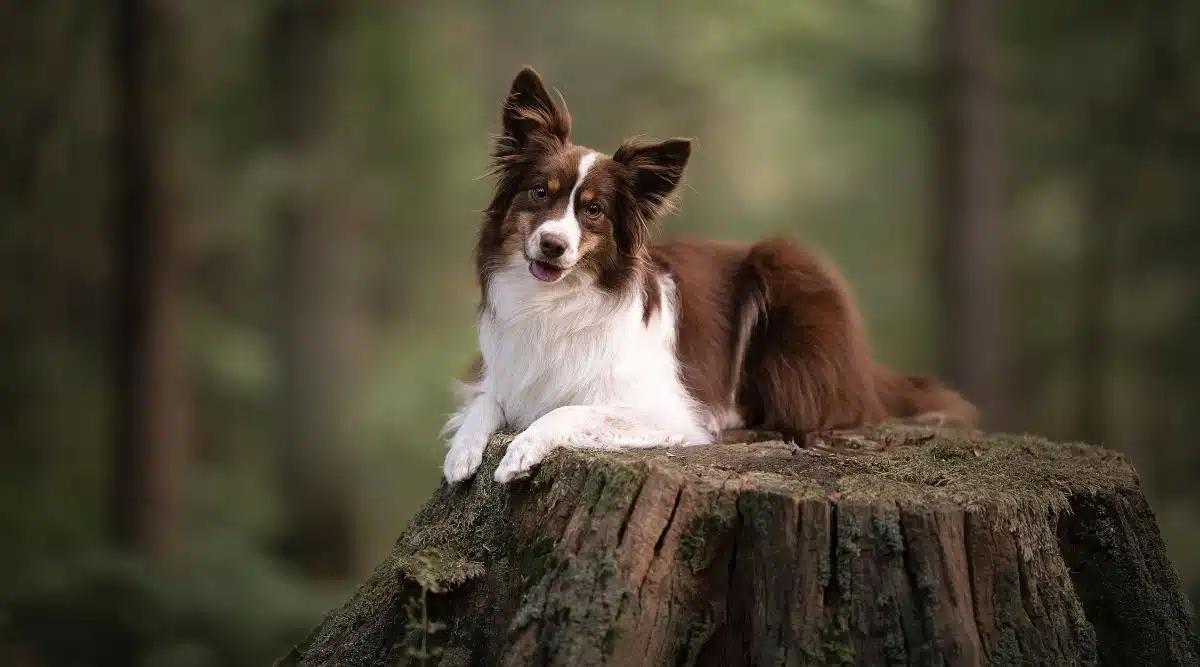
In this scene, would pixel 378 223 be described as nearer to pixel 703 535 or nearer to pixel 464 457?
pixel 464 457

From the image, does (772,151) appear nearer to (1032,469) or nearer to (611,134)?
(611,134)

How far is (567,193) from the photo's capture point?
450 cm

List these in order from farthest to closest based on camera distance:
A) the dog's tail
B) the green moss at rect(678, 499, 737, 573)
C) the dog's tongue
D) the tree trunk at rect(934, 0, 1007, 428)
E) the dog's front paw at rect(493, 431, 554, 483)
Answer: the tree trunk at rect(934, 0, 1007, 428) < the dog's tail < the dog's tongue < the dog's front paw at rect(493, 431, 554, 483) < the green moss at rect(678, 499, 737, 573)

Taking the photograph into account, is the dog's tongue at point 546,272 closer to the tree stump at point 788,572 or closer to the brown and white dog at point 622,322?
the brown and white dog at point 622,322

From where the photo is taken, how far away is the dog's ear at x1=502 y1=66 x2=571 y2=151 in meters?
4.68

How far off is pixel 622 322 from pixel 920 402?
198 cm

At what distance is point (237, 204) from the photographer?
11.2 meters

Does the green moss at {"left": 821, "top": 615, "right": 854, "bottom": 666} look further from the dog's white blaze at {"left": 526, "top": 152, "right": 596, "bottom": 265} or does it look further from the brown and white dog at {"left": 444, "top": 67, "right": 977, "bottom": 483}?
the dog's white blaze at {"left": 526, "top": 152, "right": 596, "bottom": 265}

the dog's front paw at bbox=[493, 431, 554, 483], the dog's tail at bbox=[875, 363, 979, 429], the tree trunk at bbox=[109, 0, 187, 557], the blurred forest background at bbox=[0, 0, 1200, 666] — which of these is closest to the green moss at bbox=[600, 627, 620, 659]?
the dog's front paw at bbox=[493, 431, 554, 483]

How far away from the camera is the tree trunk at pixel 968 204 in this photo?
9305 millimetres

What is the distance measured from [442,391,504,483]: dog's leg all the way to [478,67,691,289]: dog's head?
60 centimetres

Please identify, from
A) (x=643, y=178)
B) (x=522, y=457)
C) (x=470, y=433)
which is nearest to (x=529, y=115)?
(x=643, y=178)

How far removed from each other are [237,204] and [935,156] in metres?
6.83

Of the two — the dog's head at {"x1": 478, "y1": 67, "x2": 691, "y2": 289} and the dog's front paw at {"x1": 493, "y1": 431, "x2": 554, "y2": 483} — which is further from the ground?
the dog's head at {"x1": 478, "y1": 67, "x2": 691, "y2": 289}
